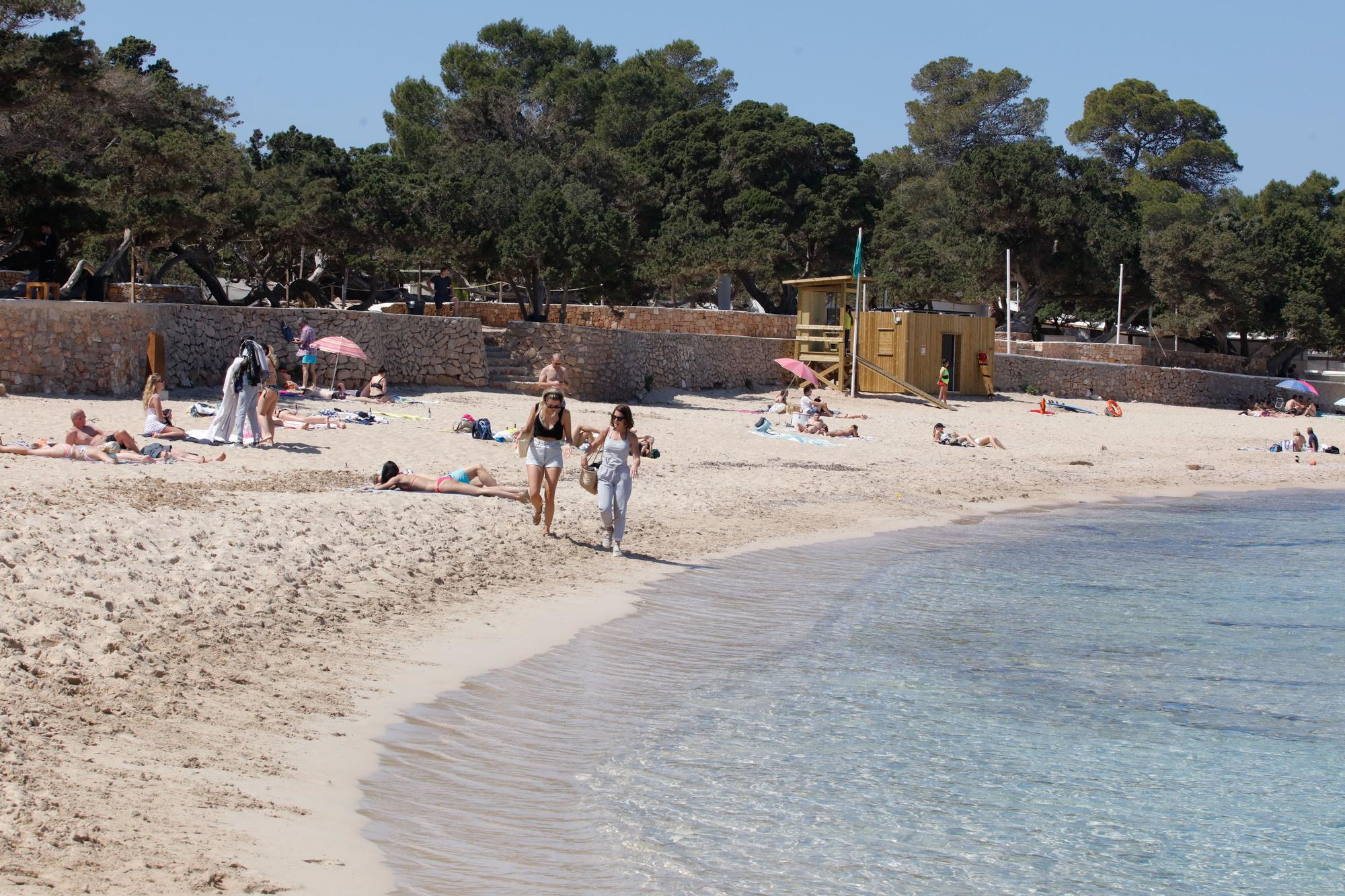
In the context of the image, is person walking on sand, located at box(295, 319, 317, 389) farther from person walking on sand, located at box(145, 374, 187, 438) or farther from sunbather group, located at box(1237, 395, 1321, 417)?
sunbather group, located at box(1237, 395, 1321, 417)

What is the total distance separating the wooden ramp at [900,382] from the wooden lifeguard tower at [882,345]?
0.02 meters

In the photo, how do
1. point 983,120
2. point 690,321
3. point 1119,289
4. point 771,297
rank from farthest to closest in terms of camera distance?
1. point 983,120
2. point 771,297
3. point 1119,289
4. point 690,321

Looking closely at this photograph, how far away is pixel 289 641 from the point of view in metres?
7.65

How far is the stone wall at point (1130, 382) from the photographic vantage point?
34250mm

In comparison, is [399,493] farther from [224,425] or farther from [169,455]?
[224,425]

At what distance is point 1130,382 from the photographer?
37.1 m

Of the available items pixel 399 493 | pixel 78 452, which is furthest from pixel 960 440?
pixel 78 452

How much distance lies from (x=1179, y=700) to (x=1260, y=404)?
35571 mm

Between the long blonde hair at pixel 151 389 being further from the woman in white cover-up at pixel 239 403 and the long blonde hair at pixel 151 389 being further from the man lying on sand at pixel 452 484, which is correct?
the man lying on sand at pixel 452 484

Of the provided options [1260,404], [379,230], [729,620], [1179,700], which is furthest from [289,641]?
[1260,404]

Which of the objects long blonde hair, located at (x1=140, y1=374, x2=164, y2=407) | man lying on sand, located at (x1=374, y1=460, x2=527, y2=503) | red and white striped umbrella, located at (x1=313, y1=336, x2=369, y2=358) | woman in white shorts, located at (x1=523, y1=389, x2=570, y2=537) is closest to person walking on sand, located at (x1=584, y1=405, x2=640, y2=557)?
woman in white shorts, located at (x1=523, y1=389, x2=570, y2=537)

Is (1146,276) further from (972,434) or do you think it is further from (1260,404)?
(972,434)

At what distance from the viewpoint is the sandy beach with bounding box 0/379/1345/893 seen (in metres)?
4.72

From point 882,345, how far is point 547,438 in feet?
64.7
